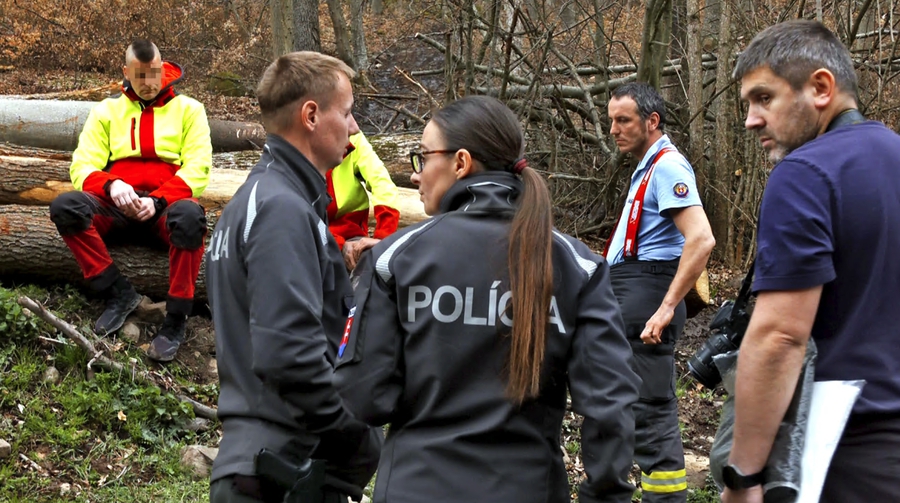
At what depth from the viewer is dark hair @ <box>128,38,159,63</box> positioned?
6.10 m

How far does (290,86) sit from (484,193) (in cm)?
96

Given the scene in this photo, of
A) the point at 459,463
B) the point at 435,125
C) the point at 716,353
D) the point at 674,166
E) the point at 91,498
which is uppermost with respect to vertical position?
the point at 435,125

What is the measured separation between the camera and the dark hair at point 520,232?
7.60ft

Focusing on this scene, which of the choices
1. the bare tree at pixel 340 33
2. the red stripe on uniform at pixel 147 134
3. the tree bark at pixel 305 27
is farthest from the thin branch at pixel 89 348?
the bare tree at pixel 340 33

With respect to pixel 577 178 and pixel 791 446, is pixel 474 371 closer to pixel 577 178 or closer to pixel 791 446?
pixel 791 446

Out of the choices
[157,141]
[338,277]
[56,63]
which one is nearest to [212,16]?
[56,63]

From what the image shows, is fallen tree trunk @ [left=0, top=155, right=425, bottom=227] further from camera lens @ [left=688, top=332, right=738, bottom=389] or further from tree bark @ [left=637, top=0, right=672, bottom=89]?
camera lens @ [left=688, top=332, right=738, bottom=389]

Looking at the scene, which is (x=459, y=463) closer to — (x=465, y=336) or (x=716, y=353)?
(x=465, y=336)

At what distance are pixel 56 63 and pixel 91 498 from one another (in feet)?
47.5

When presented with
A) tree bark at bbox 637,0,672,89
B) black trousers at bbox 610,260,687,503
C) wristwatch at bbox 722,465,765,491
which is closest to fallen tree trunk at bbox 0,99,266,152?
tree bark at bbox 637,0,672,89

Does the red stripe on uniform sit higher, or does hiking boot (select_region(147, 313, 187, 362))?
the red stripe on uniform

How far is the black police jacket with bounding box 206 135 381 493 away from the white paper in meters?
1.38

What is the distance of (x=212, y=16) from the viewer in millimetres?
19359

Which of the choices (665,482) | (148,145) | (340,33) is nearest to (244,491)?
(665,482)
